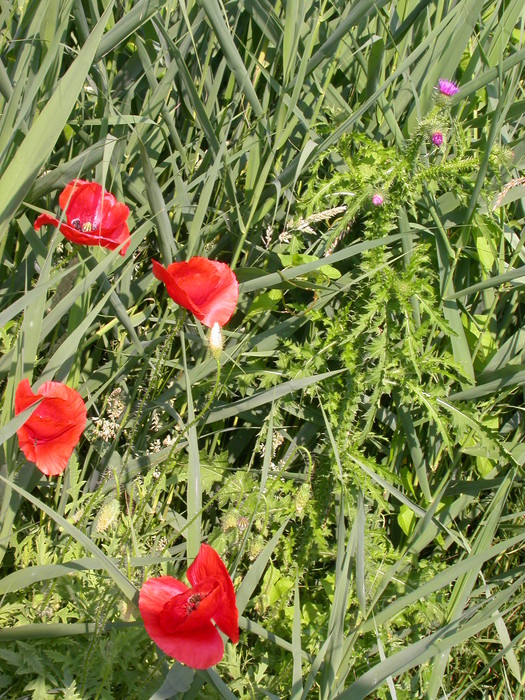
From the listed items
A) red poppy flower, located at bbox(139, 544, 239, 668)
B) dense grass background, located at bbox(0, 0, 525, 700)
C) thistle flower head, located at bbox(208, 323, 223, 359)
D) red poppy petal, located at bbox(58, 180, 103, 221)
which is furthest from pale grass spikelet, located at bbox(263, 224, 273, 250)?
red poppy flower, located at bbox(139, 544, 239, 668)

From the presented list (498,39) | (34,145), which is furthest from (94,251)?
(498,39)

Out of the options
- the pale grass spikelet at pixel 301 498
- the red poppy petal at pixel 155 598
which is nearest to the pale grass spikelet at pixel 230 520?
the pale grass spikelet at pixel 301 498

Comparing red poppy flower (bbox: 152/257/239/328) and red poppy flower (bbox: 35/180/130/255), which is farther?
red poppy flower (bbox: 35/180/130/255)

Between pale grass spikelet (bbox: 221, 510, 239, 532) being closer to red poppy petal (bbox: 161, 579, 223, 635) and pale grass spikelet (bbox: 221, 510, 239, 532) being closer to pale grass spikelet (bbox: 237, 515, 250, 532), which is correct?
pale grass spikelet (bbox: 237, 515, 250, 532)

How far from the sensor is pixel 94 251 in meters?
1.61

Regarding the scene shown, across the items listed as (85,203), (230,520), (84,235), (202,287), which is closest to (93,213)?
(85,203)

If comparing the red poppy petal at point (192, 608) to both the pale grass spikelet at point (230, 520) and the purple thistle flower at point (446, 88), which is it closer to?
the pale grass spikelet at point (230, 520)

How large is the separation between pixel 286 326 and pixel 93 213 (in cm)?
56

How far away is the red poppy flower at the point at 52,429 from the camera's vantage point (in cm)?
127

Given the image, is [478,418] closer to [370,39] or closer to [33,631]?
[370,39]

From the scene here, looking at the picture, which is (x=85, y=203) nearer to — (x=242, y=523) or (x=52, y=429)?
(x=52, y=429)

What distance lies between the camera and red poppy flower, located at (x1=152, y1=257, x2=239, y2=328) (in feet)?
4.26

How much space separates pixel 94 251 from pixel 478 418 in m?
1.02

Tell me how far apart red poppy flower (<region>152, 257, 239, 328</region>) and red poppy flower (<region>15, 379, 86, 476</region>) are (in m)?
0.25
